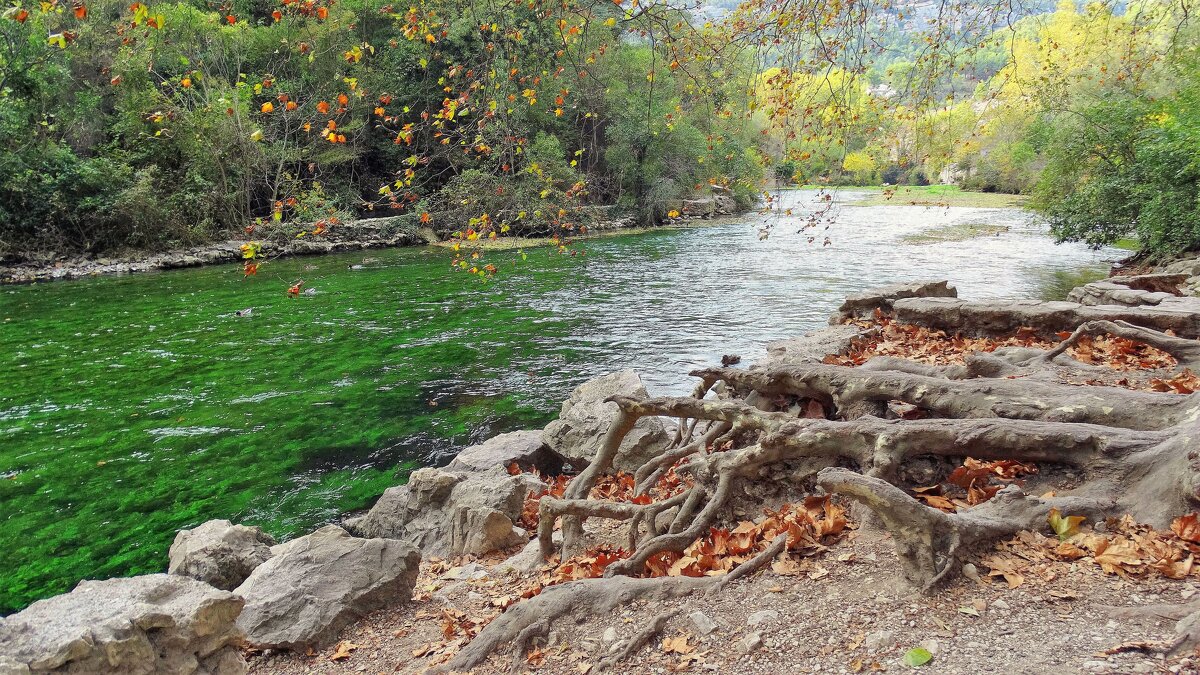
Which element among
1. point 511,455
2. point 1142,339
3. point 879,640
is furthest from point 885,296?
point 879,640

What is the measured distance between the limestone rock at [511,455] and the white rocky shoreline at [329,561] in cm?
2

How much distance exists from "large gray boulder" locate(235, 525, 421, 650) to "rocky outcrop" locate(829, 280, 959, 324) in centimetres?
1113

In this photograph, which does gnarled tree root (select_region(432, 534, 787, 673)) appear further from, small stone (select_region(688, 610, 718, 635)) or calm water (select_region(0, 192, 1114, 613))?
calm water (select_region(0, 192, 1114, 613))

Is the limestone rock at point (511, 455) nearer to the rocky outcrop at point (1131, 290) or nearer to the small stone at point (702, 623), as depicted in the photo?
the small stone at point (702, 623)

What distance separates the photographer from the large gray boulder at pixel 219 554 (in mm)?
6703

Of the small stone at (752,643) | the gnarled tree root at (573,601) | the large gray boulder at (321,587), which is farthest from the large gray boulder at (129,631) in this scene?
the small stone at (752,643)

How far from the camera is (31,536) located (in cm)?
821

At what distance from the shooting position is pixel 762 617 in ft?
12.5

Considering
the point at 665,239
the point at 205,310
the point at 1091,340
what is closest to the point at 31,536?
the point at 1091,340

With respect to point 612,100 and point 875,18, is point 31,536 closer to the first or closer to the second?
point 875,18

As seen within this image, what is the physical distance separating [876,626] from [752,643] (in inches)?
24.0

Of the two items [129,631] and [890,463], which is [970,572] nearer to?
[890,463]

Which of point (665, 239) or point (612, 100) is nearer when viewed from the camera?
point (665, 239)

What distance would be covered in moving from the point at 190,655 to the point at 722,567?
3503 mm
